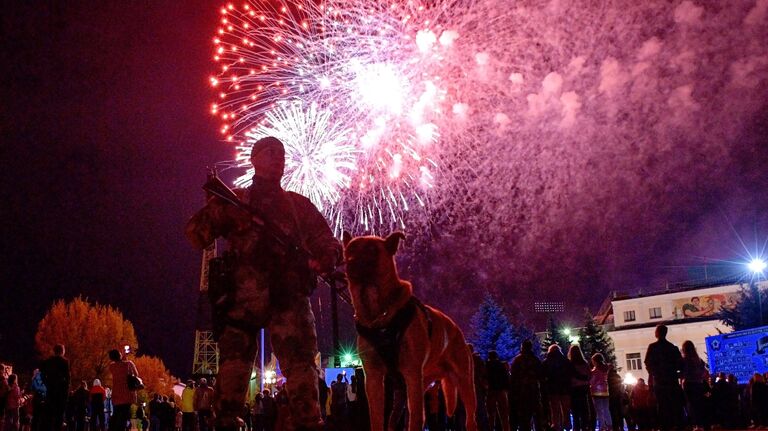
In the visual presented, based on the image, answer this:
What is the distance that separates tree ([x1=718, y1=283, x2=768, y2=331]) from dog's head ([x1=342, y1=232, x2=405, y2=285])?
37.1m

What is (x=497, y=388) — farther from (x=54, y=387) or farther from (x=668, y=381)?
(x=54, y=387)

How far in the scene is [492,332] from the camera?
5859 cm

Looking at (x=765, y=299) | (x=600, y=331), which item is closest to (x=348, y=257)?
(x=765, y=299)

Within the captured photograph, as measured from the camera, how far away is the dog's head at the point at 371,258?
5.59 m

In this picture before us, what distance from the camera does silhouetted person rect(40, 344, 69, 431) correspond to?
1255 cm

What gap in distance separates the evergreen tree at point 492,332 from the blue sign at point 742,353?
36.6 meters

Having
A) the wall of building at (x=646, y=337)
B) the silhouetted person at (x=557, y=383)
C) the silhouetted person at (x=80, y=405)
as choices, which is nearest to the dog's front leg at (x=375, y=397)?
the silhouetted person at (x=557, y=383)

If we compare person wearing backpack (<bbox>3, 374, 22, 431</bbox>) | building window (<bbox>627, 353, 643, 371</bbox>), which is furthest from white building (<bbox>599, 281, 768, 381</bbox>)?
person wearing backpack (<bbox>3, 374, 22, 431</bbox>)

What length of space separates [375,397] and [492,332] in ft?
179

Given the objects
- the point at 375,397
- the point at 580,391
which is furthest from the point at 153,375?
the point at 375,397

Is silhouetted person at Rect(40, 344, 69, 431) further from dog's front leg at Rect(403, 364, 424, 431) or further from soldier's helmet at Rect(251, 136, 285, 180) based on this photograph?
soldier's helmet at Rect(251, 136, 285, 180)

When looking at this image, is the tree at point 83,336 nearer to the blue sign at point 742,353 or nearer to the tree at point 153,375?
the tree at point 153,375

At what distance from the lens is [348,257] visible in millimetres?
5680

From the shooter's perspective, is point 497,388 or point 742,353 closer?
point 497,388
